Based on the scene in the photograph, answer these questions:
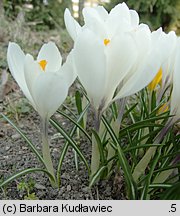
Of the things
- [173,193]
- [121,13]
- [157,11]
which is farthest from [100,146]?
[157,11]

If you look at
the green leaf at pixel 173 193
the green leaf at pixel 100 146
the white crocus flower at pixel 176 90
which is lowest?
the green leaf at pixel 173 193

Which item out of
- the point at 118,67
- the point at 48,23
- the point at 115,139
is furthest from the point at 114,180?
the point at 48,23

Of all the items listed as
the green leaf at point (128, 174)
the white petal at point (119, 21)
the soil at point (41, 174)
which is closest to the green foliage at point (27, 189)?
the soil at point (41, 174)

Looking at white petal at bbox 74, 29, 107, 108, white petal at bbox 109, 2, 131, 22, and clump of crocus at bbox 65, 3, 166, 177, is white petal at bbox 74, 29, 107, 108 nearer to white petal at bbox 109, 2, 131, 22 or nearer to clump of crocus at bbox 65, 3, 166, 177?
clump of crocus at bbox 65, 3, 166, 177

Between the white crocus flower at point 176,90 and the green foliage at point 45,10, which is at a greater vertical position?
the green foliage at point 45,10

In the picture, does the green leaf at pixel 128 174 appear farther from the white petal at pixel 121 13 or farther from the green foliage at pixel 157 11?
the green foliage at pixel 157 11

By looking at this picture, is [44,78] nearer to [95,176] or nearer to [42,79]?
[42,79]

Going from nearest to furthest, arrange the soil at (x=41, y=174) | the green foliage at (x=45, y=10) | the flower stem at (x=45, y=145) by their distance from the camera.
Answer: the flower stem at (x=45, y=145) < the soil at (x=41, y=174) < the green foliage at (x=45, y=10)
